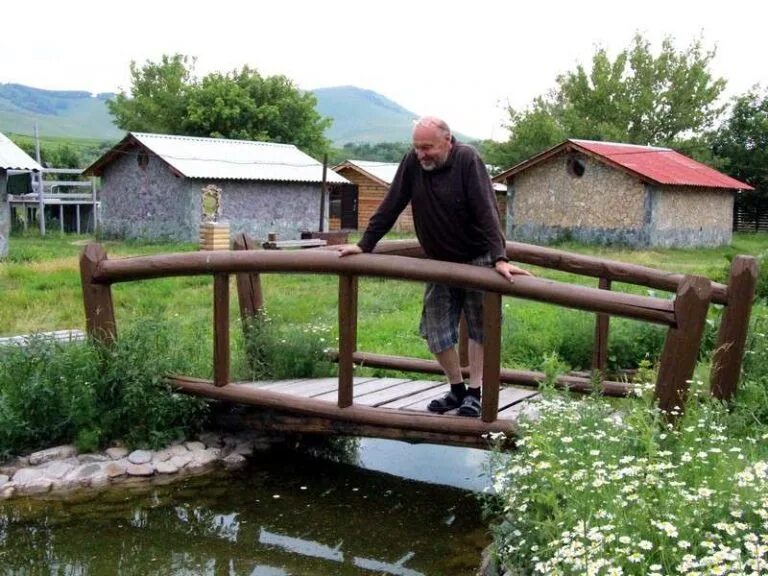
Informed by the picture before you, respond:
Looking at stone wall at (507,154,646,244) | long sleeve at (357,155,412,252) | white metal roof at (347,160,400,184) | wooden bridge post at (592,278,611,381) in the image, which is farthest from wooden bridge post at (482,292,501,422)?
white metal roof at (347,160,400,184)

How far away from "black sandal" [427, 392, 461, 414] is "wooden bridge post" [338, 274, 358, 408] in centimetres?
52

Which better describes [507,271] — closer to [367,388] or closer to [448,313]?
[448,313]

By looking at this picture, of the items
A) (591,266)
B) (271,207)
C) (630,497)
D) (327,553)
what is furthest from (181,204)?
(630,497)

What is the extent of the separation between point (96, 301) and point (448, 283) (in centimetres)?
255

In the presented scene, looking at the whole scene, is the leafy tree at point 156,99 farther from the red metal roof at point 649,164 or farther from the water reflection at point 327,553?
the water reflection at point 327,553

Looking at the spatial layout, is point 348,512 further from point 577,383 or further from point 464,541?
point 577,383

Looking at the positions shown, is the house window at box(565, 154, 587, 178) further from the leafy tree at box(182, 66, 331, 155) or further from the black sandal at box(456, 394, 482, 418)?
the black sandal at box(456, 394, 482, 418)

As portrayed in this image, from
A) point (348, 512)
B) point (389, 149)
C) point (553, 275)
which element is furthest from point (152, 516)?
point (389, 149)

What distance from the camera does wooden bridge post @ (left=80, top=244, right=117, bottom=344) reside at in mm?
5926

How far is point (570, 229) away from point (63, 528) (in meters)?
24.5

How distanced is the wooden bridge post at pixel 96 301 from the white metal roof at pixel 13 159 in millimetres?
14865

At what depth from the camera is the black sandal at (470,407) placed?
16.9ft

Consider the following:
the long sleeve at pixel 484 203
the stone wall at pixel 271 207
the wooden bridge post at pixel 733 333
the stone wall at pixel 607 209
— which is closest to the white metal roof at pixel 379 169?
the stone wall at pixel 271 207

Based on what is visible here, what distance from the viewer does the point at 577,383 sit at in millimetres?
5973
